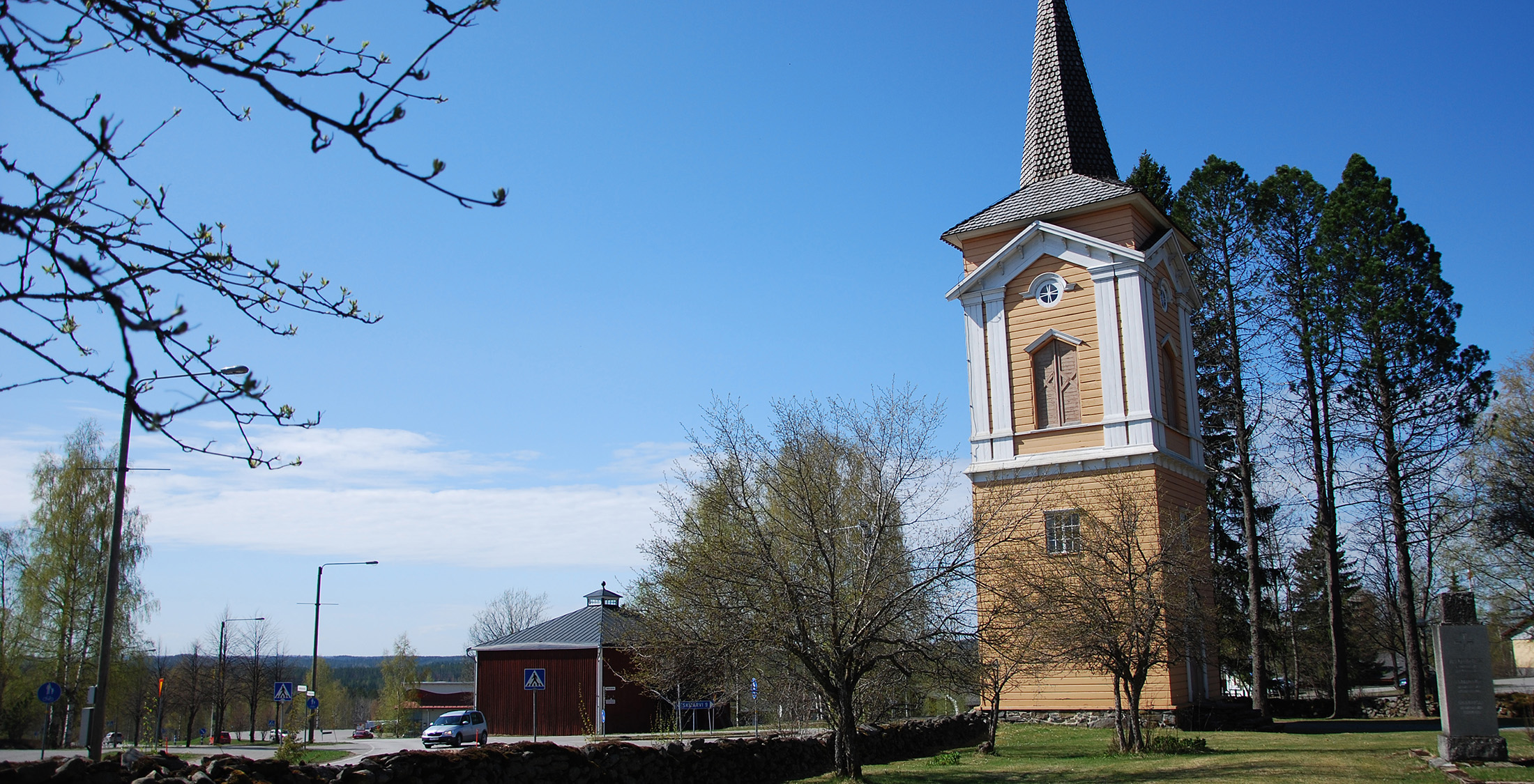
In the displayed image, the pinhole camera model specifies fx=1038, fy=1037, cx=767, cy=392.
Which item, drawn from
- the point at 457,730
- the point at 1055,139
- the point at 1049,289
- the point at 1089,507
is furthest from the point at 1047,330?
the point at 457,730

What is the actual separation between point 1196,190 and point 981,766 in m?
22.6

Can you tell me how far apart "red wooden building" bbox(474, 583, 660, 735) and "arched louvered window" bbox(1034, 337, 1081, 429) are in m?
19.8

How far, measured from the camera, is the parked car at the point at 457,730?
1308 inches

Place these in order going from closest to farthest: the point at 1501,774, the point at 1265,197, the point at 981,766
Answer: the point at 1501,774, the point at 981,766, the point at 1265,197

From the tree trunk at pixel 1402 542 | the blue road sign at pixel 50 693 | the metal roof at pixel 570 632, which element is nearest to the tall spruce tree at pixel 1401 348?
the tree trunk at pixel 1402 542

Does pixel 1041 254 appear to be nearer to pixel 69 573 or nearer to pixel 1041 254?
pixel 1041 254

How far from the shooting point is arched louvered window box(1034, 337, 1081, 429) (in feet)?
83.6

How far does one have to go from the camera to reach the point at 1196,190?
32812 mm

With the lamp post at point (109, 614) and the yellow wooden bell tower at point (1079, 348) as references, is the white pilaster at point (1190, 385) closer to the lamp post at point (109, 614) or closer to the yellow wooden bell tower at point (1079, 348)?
the yellow wooden bell tower at point (1079, 348)

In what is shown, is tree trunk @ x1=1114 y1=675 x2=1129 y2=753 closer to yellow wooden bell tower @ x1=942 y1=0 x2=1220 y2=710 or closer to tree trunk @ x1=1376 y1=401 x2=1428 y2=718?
yellow wooden bell tower @ x1=942 y1=0 x2=1220 y2=710

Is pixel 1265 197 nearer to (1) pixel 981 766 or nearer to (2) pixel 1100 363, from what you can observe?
(2) pixel 1100 363

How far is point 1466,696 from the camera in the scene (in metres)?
15.0

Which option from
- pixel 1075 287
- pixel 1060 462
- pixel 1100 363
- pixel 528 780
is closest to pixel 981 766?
pixel 528 780

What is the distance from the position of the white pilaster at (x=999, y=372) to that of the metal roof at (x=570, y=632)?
18.4 m
